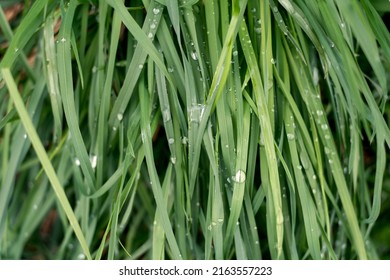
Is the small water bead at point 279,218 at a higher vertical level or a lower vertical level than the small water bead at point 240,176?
lower

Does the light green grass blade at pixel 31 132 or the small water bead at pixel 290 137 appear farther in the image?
the small water bead at pixel 290 137

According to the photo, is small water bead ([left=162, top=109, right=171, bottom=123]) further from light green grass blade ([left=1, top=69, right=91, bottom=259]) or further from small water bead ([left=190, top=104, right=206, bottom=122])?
light green grass blade ([left=1, top=69, right=91, bottom=259])

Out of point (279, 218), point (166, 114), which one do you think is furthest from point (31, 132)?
point (279, 218)

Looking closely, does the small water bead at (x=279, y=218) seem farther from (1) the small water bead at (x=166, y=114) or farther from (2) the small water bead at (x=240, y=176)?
(1) the small water bead at (x=166, y=114)

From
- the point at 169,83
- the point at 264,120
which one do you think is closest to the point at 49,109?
the point at 169,83

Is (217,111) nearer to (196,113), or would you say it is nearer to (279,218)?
(196,113)

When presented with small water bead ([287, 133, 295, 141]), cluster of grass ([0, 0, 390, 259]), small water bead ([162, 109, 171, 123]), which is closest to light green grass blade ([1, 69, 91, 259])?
cluster of grass ([0, 0, 390, 259])

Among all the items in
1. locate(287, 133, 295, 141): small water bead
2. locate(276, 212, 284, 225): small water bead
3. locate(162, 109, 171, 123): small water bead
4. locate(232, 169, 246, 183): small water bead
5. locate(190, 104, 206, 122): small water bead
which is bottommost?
locate(276, 212, 284, 225): small water bead

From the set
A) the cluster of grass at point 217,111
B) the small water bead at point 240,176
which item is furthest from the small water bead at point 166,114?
the small water bead at point 240,176

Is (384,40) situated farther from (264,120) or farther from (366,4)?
(264,120)
